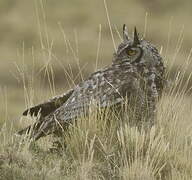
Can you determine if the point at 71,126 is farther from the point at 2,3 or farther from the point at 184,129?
the point at 2,3

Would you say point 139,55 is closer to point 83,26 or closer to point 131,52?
point 131,52

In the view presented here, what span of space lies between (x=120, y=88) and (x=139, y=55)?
1.16 feet

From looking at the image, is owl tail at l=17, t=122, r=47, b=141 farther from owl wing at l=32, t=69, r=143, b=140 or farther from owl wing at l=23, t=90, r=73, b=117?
owl wing at l=23, t=90, r=73, b=117

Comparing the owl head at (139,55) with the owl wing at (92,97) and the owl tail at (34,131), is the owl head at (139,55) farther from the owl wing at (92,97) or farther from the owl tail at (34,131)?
the owl tail at (34,131)

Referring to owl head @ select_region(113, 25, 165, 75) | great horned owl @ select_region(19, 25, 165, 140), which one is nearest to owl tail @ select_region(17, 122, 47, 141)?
great horned owl @ select_region(19, 25, 165, 140)

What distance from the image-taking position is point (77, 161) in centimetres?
718

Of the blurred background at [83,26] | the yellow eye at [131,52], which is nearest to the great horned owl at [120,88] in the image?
the yellow eye at [131,52]

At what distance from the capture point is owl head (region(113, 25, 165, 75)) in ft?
25.2

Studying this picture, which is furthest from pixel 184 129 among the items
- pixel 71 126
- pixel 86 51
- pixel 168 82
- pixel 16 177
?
pixel 86 51

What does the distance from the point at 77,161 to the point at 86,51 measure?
1905 centimetres

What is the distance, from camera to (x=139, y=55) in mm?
7676

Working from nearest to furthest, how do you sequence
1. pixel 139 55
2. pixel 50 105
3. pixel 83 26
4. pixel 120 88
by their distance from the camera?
pixel 120 88
pixel 139 55
pixel 50 105
pixel 83 26

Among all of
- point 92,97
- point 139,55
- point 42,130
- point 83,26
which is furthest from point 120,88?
point 83,26

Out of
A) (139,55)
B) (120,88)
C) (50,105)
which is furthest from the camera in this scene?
(50,105)
